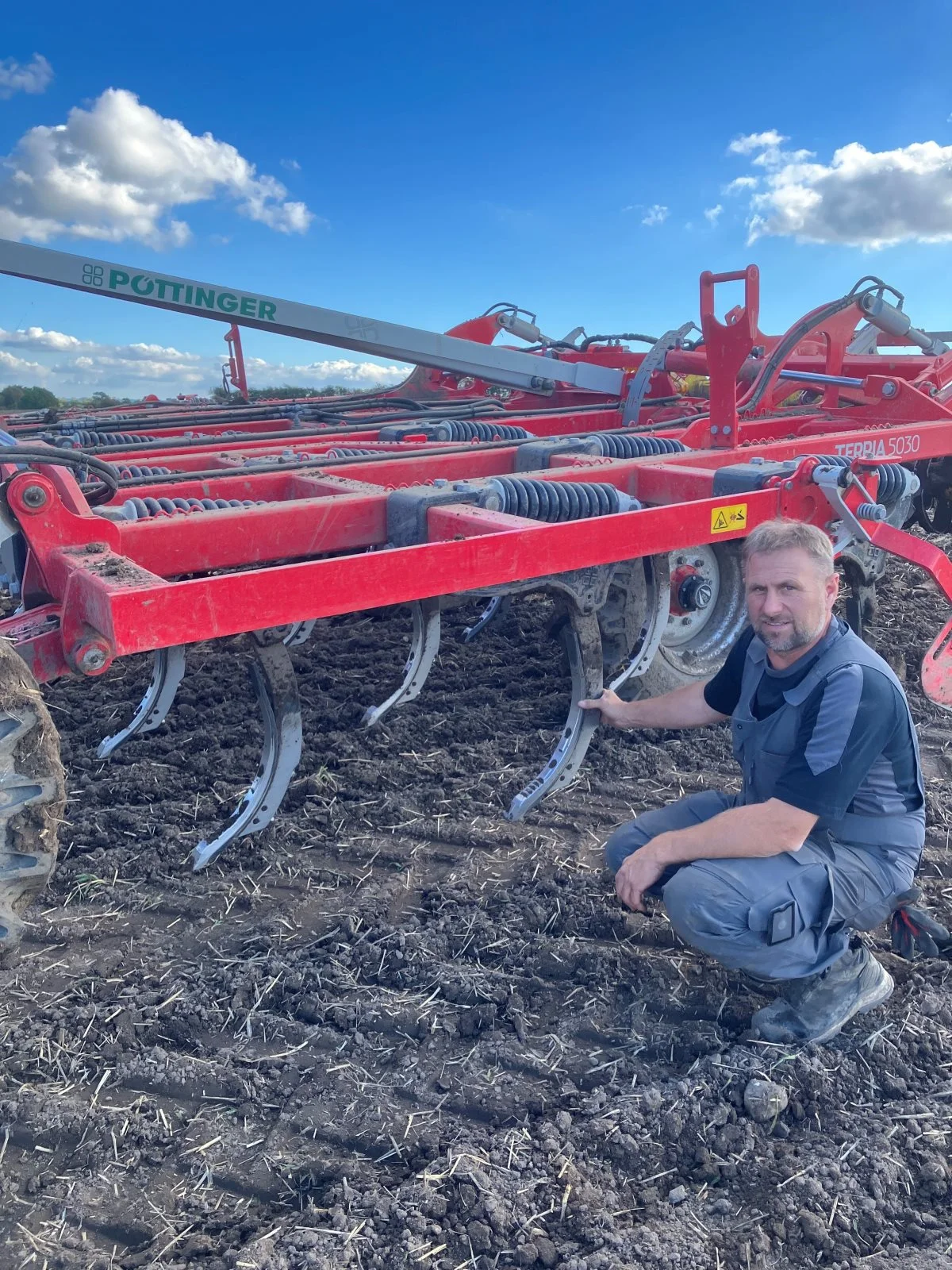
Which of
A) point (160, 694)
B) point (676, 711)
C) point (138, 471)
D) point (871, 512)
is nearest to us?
point (676, 711)

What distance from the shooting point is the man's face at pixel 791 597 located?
8.05 feet

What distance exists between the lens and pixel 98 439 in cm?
517

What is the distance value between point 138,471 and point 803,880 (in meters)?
2.76

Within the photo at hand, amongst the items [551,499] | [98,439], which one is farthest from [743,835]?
[98,439]

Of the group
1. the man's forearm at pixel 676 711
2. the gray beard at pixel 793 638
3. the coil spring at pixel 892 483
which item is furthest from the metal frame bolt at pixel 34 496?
the coil spring at pixel 892 483

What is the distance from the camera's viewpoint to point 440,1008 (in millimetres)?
2564

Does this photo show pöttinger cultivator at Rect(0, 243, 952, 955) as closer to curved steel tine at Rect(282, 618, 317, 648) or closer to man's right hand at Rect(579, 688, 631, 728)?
curved steel tine at Rect(282, 618, 317, 648)

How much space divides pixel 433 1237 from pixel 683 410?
16.4 feet

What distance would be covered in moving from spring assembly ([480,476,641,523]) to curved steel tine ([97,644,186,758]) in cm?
167

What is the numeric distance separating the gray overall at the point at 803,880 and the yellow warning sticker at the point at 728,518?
1146 mm

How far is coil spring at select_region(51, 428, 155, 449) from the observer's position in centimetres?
482

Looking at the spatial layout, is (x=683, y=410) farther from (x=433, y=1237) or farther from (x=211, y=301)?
(x=433, y=1237)

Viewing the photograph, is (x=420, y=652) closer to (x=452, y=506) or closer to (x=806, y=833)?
(x=452, y=506)

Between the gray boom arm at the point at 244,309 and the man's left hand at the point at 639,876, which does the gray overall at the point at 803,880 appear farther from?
the gray boom arm at the point at 244,309
